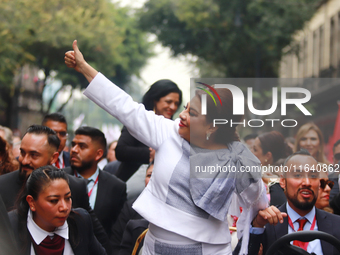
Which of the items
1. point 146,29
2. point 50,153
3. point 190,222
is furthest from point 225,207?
point 146,29

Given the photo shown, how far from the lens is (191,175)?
2.80 m

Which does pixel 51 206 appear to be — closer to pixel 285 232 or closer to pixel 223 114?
pixel 223 114

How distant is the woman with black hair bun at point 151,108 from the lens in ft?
15.0

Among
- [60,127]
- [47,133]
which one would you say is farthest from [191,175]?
[60,127]

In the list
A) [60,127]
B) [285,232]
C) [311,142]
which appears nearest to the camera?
[285,232]

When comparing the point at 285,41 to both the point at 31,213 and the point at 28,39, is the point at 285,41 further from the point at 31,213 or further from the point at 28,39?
the point at 31,213

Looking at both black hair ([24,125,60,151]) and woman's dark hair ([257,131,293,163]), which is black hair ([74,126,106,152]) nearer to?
black hair ([24,125,60,151])

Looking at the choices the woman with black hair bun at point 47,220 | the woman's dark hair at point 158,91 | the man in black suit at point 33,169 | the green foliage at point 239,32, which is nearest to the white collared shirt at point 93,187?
the man in black suit at point 33,169

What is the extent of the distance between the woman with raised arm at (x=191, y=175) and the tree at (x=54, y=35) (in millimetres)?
15810

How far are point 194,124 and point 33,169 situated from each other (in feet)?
4.93

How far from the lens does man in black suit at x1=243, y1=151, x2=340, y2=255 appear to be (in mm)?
3125

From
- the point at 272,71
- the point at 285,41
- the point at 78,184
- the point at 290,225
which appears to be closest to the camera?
the point at 290,225

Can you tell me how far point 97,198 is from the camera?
4.47 metres

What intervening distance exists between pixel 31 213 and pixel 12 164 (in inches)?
68.5
